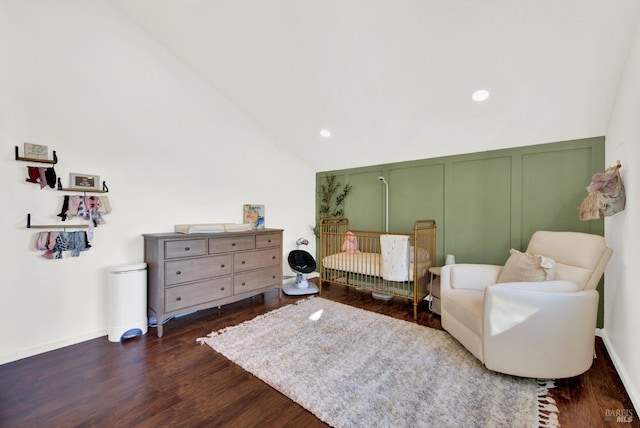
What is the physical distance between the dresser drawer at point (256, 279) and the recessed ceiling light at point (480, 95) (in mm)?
2877

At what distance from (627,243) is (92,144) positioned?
14.5 ft

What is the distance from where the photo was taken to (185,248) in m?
2.66

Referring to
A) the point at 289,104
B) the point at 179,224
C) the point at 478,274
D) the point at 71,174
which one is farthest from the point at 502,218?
the point at 71,174

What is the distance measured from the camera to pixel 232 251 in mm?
3037

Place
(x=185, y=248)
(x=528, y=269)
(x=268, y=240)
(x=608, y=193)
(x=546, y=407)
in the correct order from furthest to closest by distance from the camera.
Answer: (x=268, y=240), (x=185, y=248), (x=528, y=269), (x=608, y=193), (x=546, y=407)

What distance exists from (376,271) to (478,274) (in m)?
1.14

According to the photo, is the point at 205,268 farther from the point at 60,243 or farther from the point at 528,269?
the point at 528,269

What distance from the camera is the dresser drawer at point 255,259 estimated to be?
3.09m

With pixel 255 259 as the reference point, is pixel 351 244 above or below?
above

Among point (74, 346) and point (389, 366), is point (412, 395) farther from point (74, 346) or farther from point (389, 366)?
point (74, 346)

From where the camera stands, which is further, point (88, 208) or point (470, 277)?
point (470, 277)

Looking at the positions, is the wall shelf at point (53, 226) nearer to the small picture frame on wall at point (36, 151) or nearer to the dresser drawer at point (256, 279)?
the small picture frame on wall at point (36, 151)

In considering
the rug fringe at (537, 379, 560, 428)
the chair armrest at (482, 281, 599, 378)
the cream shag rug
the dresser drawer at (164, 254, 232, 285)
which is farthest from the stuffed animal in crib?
the rug fringe at (537, 379, 560, 428)

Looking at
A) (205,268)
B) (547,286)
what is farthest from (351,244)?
(547,286)
